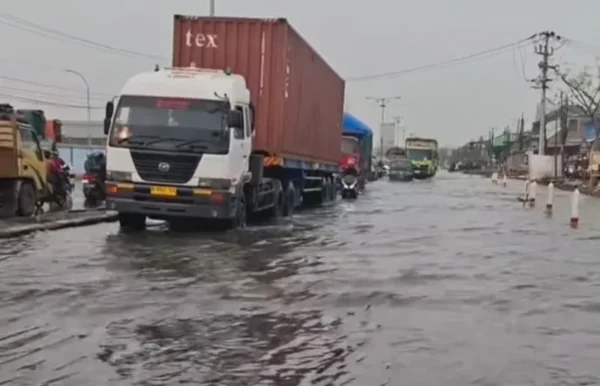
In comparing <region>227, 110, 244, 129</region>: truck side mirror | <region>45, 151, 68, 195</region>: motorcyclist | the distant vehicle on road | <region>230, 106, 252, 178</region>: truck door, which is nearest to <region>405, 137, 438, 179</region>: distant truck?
the distant vehicle on road

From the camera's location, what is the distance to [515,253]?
1627cm

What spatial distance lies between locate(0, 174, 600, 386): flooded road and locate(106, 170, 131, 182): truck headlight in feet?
3.70

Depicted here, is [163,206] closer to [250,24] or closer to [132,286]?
[250,24]

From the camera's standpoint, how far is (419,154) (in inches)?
3196

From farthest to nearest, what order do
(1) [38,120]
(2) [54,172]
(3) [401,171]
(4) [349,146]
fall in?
(3) [401,171]
(4) [349,146]
(1) [38,120]
(2) [54,172]

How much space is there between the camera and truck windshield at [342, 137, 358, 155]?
40375mm

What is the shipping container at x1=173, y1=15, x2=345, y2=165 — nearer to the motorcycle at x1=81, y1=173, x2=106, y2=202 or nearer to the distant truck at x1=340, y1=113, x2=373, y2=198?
the motorcycle at x1=81, y1=173, x2=106, y2=202

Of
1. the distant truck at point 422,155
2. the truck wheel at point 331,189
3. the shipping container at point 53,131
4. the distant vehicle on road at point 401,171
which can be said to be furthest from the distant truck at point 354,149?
the distant truck at point 422,155

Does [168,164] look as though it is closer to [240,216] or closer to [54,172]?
[240,216]

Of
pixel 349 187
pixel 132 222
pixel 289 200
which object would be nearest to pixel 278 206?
pixel 289 200

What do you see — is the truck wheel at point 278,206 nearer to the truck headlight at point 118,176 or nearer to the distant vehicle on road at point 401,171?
the truck headlight at point 118,176

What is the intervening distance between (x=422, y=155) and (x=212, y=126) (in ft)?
212

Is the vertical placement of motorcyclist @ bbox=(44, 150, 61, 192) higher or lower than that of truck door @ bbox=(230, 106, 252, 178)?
lower

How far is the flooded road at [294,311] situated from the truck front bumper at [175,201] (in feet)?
1.72
